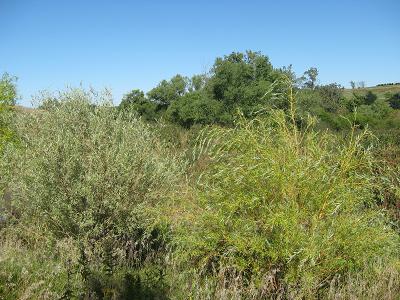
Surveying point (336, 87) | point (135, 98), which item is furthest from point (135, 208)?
point (336, 87)

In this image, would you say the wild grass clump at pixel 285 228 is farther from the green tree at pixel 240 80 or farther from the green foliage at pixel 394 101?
the green foliage at pixel 394 101

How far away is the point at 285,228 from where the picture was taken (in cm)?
448

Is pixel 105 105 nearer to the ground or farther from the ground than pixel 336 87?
nearer to the ground

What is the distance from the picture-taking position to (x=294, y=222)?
4.51 metres

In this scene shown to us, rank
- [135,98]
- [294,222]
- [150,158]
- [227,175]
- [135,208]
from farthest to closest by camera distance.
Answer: [135,98]
[150,158]
[135,208]
[227,175]
[294,222]

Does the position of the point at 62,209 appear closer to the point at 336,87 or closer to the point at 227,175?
the point at 227,175

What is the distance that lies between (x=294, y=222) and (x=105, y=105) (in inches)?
236

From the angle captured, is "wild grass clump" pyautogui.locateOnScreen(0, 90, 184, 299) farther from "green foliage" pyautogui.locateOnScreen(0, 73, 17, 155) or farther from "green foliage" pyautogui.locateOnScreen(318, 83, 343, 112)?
"green foliage" pyautogui.locateOnScreen(318, 83, 343, 112)

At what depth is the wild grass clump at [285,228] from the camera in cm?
468

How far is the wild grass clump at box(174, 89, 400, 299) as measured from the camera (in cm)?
468

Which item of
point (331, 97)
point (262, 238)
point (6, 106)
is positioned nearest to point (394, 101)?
point (331, 97)

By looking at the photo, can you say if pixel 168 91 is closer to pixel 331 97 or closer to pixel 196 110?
pixel 196 110

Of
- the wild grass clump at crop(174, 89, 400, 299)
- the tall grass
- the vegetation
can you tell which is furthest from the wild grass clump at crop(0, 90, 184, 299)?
the wild grass clump at crop(174, 89, 400, 299)

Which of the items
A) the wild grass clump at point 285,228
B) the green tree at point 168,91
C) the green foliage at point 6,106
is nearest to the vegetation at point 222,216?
the wild grass clump at point 285,228
